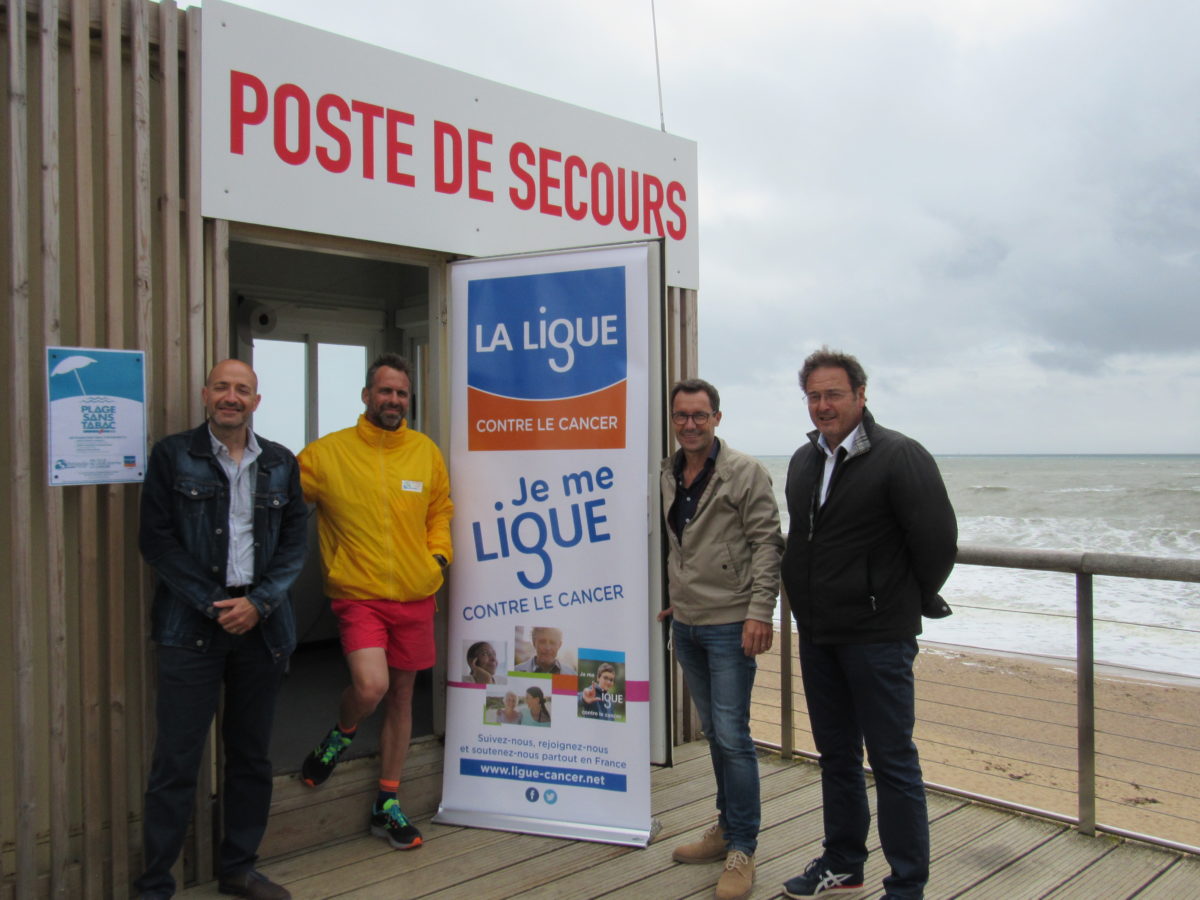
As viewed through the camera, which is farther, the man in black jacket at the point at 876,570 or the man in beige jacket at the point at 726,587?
the man in beige jacket at the point at 726,587

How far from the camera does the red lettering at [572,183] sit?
3.81 metres

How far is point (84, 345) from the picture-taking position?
8.54 ft

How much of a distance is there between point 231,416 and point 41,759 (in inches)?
45.1

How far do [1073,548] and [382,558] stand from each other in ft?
64.2

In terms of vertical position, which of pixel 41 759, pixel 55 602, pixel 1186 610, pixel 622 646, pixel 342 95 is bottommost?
pixel 1186 610

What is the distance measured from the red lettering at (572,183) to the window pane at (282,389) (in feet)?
6.93

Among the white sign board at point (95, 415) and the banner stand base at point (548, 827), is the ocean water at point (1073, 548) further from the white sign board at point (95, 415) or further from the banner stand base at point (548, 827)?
the white sign board at point (95, 415)

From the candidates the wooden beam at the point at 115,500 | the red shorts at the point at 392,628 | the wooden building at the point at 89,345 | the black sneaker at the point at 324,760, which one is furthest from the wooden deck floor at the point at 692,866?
the red shorts at the point at 392,628

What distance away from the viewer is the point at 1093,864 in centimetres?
295

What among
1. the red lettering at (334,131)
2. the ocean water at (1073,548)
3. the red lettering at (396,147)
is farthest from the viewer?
the ocean water at (1073,548)

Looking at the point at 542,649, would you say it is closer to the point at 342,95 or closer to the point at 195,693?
the point at 195,693

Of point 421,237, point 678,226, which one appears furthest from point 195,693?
point 678,226

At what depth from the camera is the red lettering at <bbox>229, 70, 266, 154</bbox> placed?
9.61 feet

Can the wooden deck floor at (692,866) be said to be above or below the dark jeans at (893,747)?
below
